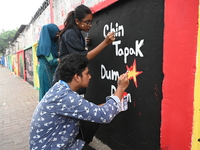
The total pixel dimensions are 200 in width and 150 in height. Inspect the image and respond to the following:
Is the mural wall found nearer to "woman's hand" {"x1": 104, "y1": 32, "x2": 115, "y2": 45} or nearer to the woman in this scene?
"woman's hand" {"x1": 104, "y1": 32, "x2": 115, "y2": 45}

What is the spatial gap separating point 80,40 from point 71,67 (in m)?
0.66

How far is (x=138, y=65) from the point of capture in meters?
1.70

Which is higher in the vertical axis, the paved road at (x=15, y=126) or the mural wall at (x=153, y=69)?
the mural wall at (x=153, y=69)

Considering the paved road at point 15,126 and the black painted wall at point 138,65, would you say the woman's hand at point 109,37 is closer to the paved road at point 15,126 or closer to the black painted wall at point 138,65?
the black painted wall at point 138,65

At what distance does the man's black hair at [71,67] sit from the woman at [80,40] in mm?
438

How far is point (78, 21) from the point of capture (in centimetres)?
184

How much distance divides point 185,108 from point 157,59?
1.61ft

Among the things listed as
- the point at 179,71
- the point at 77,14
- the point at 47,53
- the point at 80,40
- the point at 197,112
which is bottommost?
the point at 197,112

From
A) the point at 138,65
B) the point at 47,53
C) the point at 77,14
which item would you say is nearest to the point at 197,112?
the point at 138,65

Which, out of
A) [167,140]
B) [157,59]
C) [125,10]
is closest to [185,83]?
[157,59]

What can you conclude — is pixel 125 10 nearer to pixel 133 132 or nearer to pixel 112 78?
pixel 112 78

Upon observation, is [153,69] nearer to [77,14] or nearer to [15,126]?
[77,14]

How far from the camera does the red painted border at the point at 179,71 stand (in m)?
1.16

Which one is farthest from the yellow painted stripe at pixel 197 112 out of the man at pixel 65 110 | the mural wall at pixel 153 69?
the man at pixel 65 110
